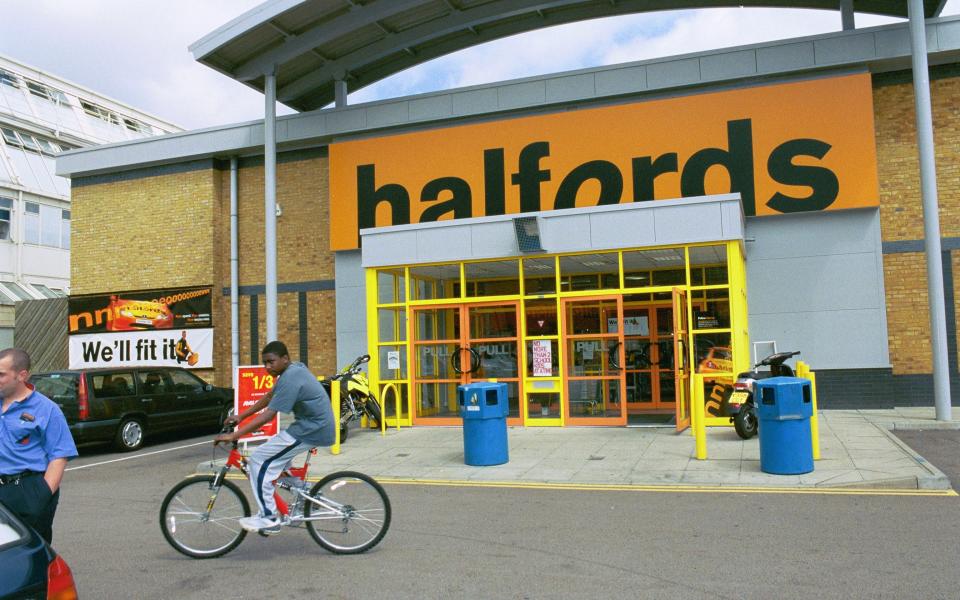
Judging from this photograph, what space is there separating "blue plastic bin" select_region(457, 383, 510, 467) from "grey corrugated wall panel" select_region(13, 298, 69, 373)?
55.0ft

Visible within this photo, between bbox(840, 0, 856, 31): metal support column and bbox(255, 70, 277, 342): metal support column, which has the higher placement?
bbox(840, 0, 856, 31): metal support column

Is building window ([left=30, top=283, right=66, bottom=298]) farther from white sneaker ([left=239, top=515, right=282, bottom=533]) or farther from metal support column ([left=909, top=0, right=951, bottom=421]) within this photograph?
metal support column ([left=909, top=0, right=951, bottom=421])

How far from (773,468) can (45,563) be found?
25.8 feet

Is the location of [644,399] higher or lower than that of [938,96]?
lower

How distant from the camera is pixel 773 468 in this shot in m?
8.99

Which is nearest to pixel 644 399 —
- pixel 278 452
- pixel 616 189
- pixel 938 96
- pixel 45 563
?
pixel 616 189

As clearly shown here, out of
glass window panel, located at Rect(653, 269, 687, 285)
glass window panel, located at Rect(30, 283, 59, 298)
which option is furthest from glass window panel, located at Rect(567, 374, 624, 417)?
glass window panel, located at Rect(30, 283, 59, 298)

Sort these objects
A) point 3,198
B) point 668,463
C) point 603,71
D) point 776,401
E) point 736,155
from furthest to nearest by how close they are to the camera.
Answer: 1. point 3,198
2. point 603,71
3. point 736,155
4. point 668,463
5. point 776,401

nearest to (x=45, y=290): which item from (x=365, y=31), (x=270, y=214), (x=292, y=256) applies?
(x=292, y=256)

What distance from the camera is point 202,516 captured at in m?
6.20

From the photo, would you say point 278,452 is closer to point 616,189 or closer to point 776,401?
point 776,401

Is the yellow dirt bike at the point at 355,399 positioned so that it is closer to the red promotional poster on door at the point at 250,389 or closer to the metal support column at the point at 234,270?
the red promotional poster on door at the point at 250,389

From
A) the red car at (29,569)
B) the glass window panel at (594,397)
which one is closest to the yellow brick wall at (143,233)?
the glass window panel at (594,397)

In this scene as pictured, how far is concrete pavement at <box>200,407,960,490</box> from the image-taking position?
8727 millimetres
